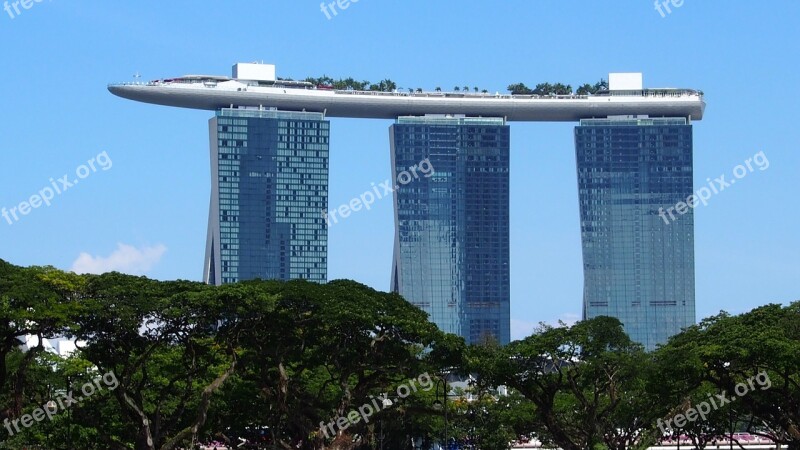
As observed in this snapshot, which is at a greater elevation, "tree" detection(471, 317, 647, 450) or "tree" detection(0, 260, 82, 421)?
"tree" detection(0, 260, 82, 421)

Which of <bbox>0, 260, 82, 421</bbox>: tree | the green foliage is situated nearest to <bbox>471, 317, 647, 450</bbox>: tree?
the green foliage

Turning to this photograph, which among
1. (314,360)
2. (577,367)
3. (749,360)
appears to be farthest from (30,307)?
(749,360)

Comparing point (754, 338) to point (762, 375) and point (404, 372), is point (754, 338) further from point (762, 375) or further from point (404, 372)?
point (404, 372)

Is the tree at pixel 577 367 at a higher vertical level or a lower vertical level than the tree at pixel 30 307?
lower

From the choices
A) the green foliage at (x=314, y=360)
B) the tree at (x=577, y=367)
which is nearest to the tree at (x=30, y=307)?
the green foliage at (x=314, y=360)

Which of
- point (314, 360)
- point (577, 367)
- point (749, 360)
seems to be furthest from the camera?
point (314, 360)

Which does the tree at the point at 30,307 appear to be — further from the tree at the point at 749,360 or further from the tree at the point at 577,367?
the tree at the point at 749,360

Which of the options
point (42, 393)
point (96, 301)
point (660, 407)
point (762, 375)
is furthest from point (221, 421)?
point (762, 375)

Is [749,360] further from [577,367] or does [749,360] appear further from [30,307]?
[30,307]

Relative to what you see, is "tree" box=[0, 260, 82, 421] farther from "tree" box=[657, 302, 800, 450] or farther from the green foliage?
"tree" box=[657, 302, 800, 450]

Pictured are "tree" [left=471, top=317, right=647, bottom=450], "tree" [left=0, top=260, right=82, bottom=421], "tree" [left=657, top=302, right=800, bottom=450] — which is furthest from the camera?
"tree" [left=471, top=317, right=647, bottom=450]

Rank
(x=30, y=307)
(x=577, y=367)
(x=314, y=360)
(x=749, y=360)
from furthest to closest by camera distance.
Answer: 1. (x=314, y=360)
2. (x=577, y=367)
3. (x=749, y=360)
4. (x=30, y=307)
